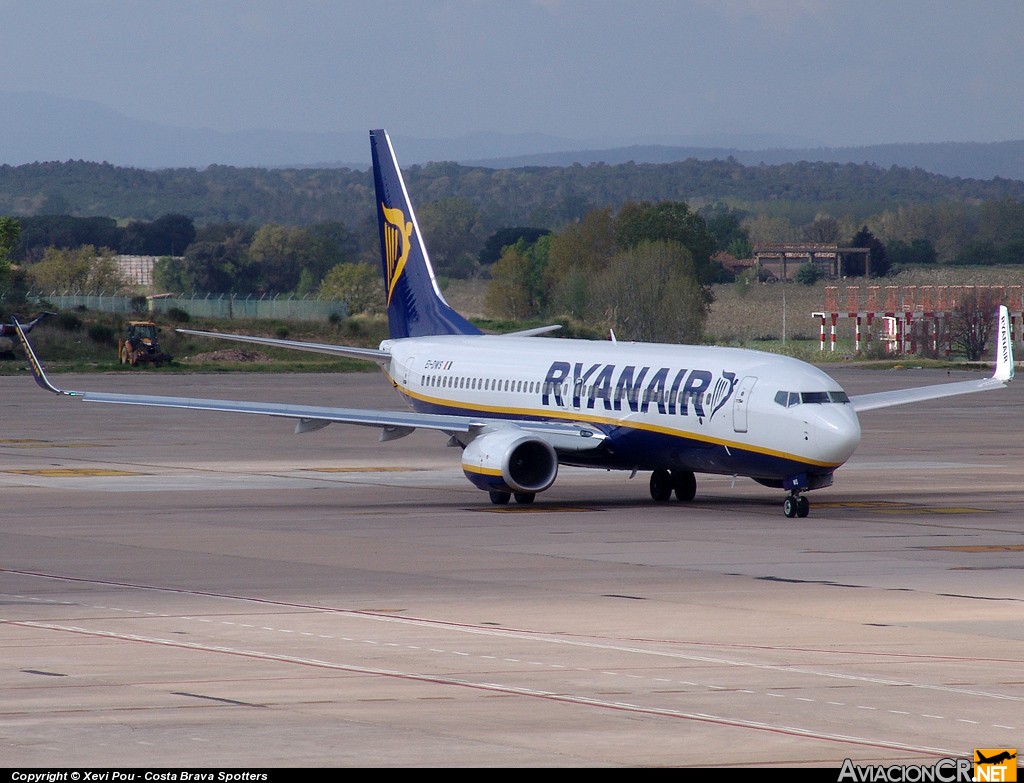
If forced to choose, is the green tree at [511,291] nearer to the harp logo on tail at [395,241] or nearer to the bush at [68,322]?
the bush at [68,322]

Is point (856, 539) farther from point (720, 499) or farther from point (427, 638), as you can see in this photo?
point (427, 638)

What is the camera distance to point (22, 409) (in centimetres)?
7431

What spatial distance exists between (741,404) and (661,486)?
15.3 ft

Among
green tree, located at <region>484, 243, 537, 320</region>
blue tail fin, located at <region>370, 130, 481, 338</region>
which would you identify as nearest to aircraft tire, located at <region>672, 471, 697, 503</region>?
blue tail fin, located at <region>370, 130, 481, 338</region>

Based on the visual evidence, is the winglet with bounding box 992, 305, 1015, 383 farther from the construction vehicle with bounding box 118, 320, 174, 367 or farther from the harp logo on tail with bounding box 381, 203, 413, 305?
the construction vehicle with bounding box 118, 320, 174, 367

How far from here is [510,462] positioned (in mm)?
36781

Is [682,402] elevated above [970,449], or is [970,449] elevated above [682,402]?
[682,402]

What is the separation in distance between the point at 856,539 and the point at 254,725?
18.6m

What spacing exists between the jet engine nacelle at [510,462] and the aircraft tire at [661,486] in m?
2.85

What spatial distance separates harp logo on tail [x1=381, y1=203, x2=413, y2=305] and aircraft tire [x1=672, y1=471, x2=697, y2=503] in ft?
40.6

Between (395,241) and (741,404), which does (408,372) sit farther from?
(741,404)

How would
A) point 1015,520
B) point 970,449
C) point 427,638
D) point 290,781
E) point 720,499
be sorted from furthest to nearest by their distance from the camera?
point 970,449, point 720,499, point 1015,520, point 427,638, point 290,781

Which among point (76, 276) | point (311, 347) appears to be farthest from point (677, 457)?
point (76, 276)

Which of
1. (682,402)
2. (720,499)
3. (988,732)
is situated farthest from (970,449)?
(988,732)
